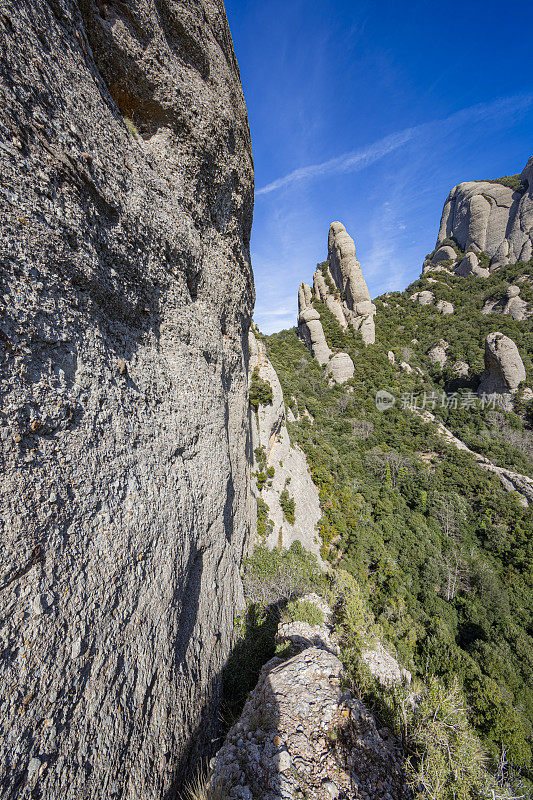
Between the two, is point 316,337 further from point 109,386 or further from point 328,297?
point 109,386

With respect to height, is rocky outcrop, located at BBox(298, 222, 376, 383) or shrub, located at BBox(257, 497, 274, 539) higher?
rocky outcrop, located at BBox(298, 222, 376, 383)

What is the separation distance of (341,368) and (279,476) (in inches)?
839

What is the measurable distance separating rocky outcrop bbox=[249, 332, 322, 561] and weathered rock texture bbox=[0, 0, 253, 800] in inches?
311

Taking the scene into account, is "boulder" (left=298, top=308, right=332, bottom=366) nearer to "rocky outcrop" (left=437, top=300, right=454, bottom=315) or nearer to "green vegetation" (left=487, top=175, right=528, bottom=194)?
"rocky outcrop" (left=437, top=300, right=454, bottom=315)

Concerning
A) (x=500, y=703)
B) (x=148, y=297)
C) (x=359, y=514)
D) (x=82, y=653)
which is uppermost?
(x=148, y=297)

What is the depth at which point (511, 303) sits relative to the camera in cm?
3566

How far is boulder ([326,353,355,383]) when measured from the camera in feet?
108

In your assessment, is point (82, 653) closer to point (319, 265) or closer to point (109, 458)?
point (109, 458)

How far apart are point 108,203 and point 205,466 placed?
5092 millimetres

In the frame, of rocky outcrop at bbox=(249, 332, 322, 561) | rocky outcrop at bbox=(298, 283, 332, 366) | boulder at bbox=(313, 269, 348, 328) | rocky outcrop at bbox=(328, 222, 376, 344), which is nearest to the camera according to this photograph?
rocky outcrop at bbox=(249, 332, 322, 561)

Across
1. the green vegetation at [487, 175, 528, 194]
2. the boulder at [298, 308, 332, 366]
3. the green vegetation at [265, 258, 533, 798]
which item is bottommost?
the green vegetation at [265, 258, 533, 798]

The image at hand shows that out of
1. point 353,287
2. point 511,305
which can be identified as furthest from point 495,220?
point 353,287

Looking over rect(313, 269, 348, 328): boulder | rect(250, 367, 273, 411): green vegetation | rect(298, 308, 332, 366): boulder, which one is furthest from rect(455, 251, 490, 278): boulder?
rect(250, 367, 273, 411): green vegetation

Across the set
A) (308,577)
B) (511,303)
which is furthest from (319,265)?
(308,577)
